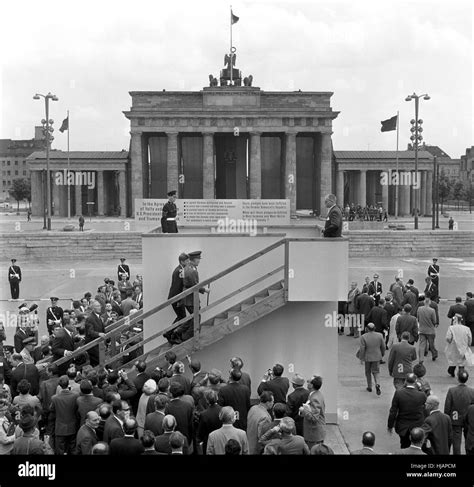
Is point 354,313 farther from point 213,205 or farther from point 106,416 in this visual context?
point 106,416

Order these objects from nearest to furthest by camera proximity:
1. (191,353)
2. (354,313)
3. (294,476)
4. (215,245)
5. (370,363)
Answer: (294,476) → (191,353) → (215,245) → (370,363) → (354,313)

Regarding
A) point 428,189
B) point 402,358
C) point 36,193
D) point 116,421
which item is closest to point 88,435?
point 116,421

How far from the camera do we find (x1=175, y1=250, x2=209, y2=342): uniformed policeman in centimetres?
1105

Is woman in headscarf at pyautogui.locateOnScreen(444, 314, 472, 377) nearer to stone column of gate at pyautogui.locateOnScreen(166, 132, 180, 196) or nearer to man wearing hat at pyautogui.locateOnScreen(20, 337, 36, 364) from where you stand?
man wearing hat at pyautogui.locateOnScreen(20, 337, 36, 364)

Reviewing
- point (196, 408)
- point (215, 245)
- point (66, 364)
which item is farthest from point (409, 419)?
point (66, 364)

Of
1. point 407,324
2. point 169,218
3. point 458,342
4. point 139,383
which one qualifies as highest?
point 169,218

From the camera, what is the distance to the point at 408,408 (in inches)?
360

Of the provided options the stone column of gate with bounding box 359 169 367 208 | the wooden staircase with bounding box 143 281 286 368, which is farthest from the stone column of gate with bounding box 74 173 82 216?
the wooden staircase with bounding box 143 281 286 368

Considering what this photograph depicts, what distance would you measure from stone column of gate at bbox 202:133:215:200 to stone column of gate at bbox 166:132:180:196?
7.60 feet

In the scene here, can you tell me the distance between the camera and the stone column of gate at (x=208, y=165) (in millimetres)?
56719

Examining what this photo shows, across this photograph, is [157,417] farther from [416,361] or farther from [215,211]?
[416,361]

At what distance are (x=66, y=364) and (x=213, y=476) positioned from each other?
527 centimetres

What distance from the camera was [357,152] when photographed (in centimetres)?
6431

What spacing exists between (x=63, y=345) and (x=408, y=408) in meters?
5.65
